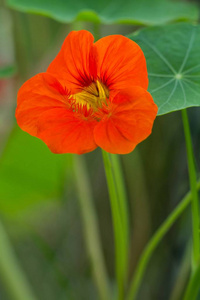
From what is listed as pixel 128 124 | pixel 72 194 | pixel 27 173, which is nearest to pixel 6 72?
pixel 27 173

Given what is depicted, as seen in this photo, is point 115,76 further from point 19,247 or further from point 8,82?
point 19,247

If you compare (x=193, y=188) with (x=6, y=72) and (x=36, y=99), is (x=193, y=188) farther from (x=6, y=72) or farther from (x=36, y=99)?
(x=6, y=72)

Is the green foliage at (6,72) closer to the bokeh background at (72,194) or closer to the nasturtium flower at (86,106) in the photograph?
the bokeh background at (72,194)

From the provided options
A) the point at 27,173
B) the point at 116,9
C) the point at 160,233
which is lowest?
the point at 160,233

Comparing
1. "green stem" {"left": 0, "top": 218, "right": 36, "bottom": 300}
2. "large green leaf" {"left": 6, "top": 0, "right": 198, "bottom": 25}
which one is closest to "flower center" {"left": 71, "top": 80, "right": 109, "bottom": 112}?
"large green leaf" {"left": 6, "top": 0, "right": 198, "bottom": 25}

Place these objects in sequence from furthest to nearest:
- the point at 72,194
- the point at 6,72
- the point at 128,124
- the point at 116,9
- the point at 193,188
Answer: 1. the point at 72,194
2. the point at 116,9
3. the point at 6,72
4. the point at 193,188
5. the point at 128,124

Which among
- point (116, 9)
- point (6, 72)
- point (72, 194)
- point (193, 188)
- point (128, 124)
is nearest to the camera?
point (128, 124)
